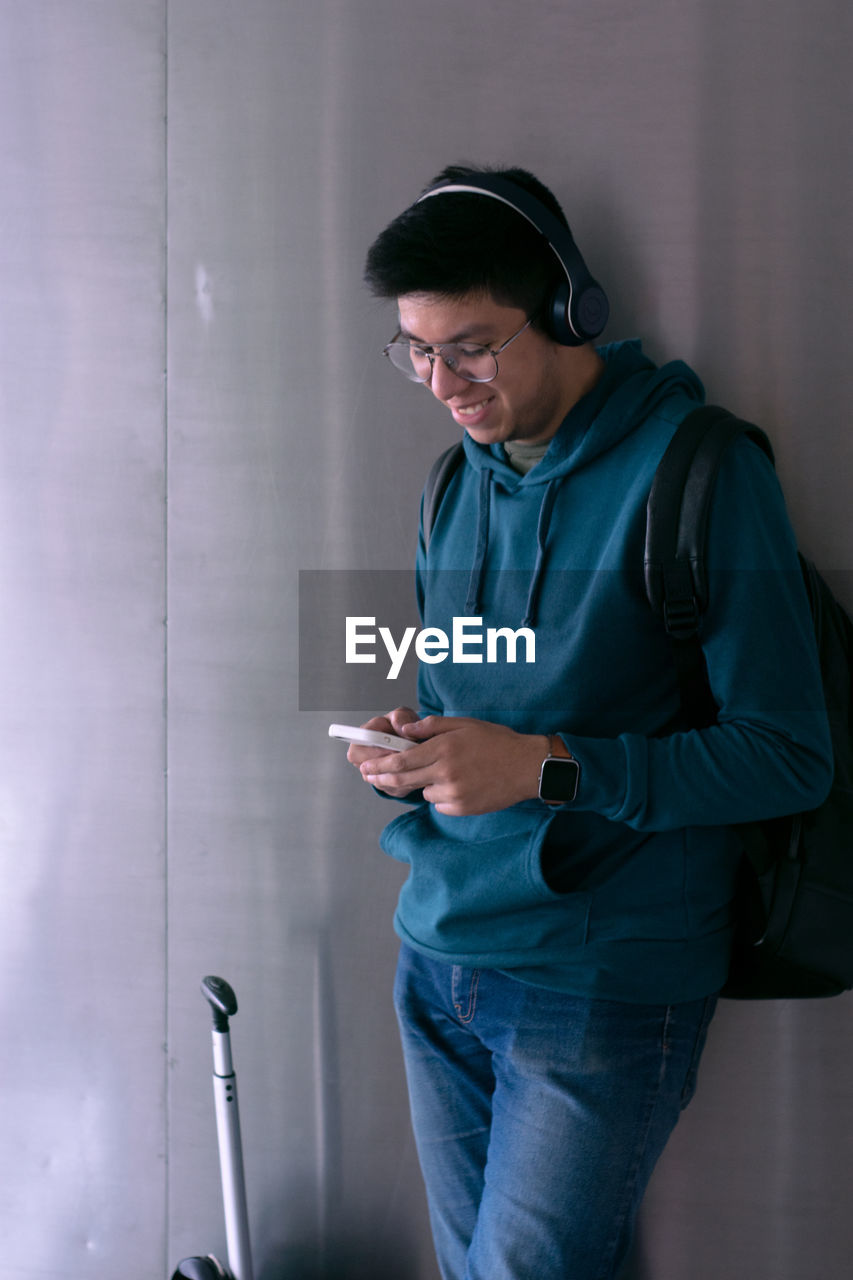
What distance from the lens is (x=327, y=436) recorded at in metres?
1.67

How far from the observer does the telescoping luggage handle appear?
158cm

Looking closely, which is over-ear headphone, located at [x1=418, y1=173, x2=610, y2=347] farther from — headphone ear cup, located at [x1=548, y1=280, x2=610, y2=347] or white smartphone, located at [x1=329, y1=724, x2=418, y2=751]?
white smartphone, located at [x1=329, y1=724, x2=418, y2=751]

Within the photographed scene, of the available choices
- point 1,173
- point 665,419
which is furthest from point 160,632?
point 665,419

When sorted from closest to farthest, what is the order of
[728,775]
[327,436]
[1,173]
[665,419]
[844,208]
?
[728,775] → [665,419] → [844,208] → [327,436] → [1,173]

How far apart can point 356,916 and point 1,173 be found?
145 centimetres

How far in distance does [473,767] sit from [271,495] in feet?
2.67

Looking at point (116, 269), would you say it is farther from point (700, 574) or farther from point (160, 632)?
point (700, 574)

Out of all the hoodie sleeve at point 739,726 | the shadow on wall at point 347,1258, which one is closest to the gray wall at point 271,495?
the shadow on wall at point 347,1258

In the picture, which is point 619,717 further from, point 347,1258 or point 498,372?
point 347,1258

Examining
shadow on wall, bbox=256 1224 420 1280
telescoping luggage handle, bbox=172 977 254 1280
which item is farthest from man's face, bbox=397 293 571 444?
shadow on wall, bbox=256 1224 420 1280

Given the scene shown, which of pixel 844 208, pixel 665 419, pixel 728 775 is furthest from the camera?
pixel 844 208

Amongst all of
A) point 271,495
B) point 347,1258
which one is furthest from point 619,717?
point 347,1258

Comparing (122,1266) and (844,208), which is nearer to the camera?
(844,208)

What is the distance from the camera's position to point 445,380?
3.77 feet
